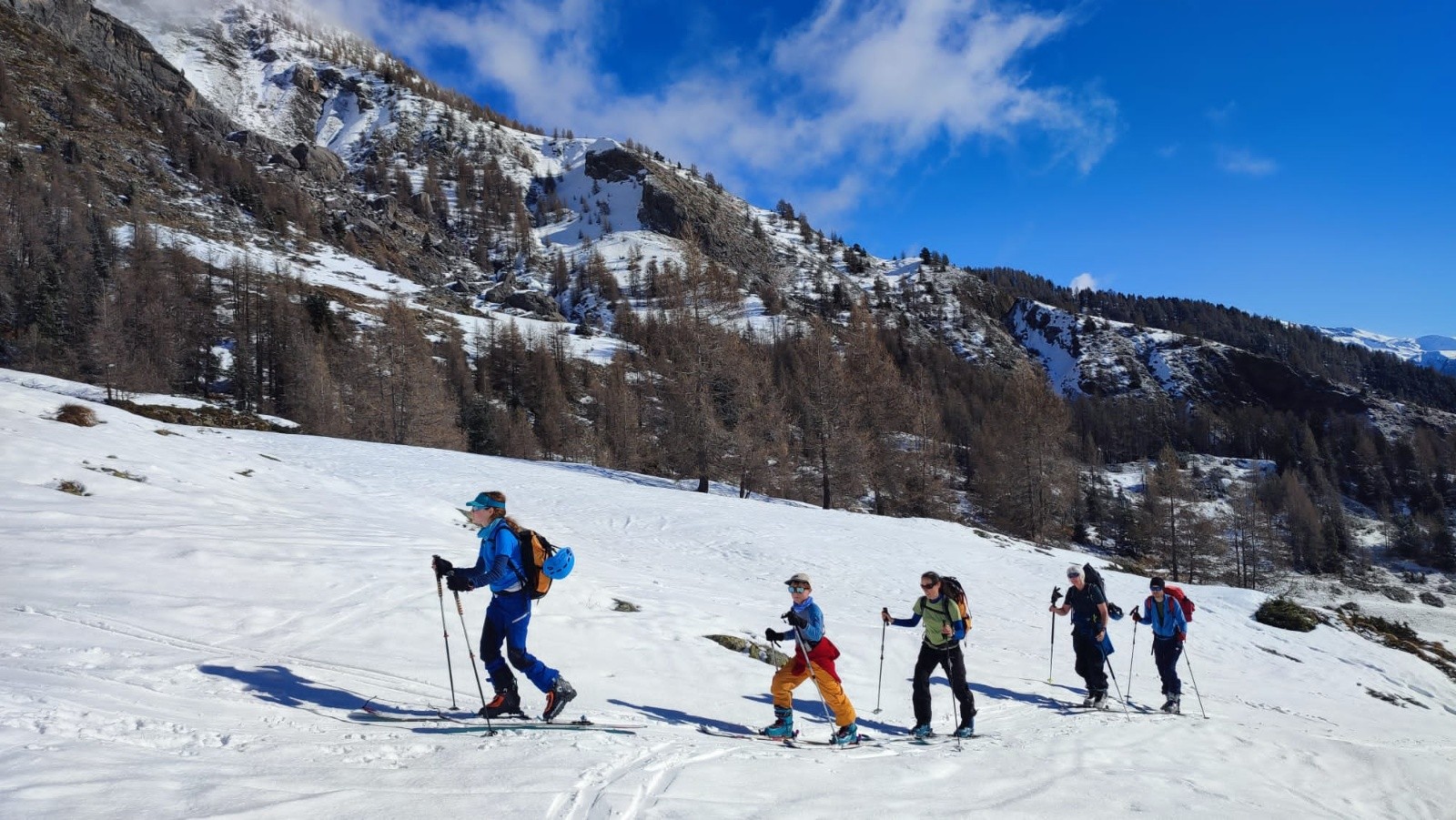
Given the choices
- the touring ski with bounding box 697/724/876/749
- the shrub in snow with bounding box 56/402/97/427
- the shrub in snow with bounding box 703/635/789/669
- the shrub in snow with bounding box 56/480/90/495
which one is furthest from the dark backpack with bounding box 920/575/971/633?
the shrub in snow with bounding box 56/402/97/427

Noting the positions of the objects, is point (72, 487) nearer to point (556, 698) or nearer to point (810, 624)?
point (556, 698)

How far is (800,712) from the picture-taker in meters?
8.56

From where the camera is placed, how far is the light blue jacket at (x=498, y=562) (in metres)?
5.77

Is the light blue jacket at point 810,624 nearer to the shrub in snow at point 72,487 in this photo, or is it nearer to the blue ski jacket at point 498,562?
the blue ski jacket at point 498,562

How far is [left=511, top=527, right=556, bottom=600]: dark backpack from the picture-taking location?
592 cm

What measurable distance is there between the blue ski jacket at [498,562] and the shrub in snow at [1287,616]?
25013 millimetres

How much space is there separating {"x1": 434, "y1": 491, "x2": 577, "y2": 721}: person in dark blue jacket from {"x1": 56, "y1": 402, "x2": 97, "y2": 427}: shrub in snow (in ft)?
54.7

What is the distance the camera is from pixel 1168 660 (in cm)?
1112

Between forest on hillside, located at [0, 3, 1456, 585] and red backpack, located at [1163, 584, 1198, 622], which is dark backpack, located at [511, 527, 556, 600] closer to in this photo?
red backpack, located at [1163, 584, 1198, 622]

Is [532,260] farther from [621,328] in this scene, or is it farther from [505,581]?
[505,581]

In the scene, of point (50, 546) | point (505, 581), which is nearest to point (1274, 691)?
point (505, 581)

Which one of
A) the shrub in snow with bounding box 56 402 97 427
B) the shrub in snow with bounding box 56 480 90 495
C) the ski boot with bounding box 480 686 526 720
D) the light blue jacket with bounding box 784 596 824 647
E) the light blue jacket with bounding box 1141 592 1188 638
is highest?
the shrub in snow with bounding box 56 402 97 427

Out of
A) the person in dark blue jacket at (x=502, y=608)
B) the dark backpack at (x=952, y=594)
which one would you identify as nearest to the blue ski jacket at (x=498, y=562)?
the person in dark blue jacket at (x=502, y=608)

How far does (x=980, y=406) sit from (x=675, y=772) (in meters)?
113
